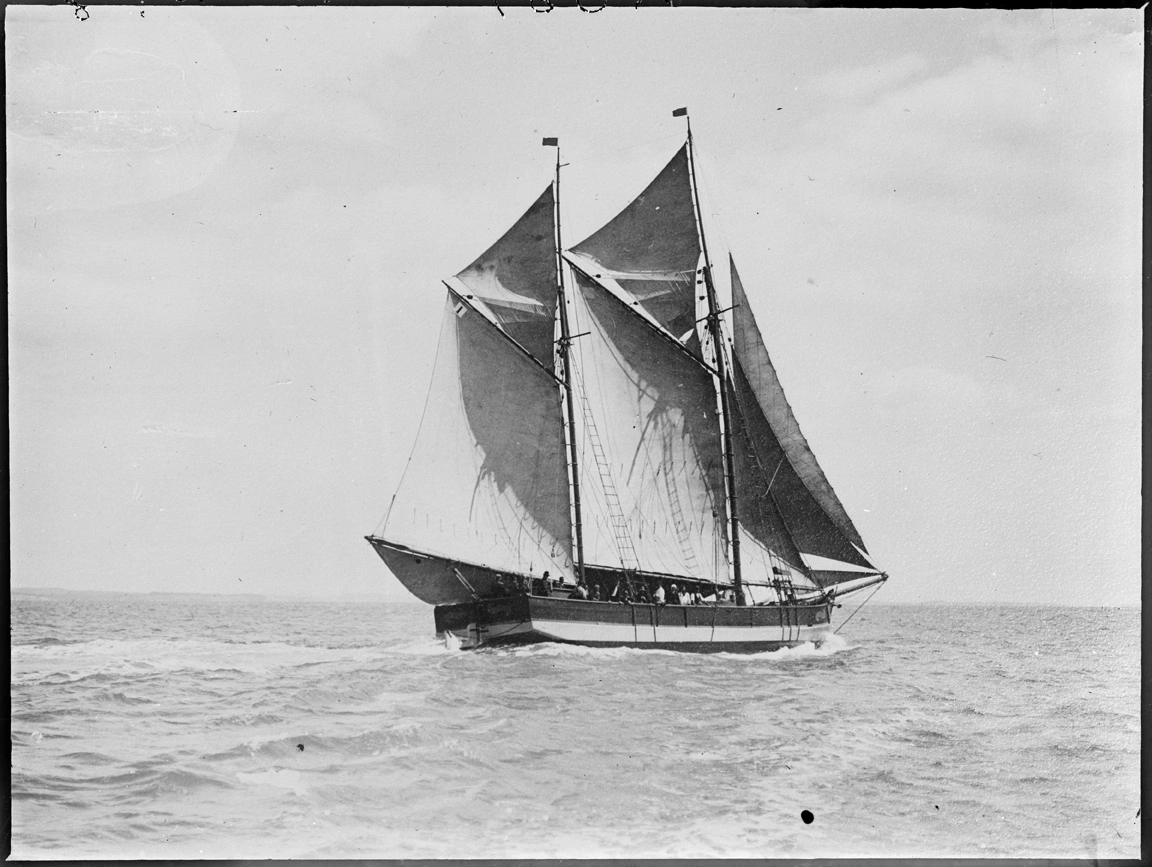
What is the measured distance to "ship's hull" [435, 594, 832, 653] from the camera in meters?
4.20

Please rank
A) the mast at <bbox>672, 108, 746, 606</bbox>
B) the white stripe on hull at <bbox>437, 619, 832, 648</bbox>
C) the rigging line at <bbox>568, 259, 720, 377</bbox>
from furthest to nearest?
the rigging line at <bbox>568, 259, 720, 377</bbox> → the white stripe on hull at <bbox>437, 619, 832, 648</bbox> → the mast at <bbox>672, 108, 746, 606</bbox>

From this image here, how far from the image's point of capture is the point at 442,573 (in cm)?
410

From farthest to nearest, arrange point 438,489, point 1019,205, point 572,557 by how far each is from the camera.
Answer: point 572,557
point 438,489
point 1019,205

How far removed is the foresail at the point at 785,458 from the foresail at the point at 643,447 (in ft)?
1.03

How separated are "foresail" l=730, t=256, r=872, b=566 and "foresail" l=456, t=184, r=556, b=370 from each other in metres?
0.82

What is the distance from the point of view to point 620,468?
4309 millimetres

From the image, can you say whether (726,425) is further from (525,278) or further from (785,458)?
(525,278)

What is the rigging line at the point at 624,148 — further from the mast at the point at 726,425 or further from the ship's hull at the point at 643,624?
the ship's hull at the point at 643,624

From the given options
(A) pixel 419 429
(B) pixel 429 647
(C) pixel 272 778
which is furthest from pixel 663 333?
(C) pixel 272 778

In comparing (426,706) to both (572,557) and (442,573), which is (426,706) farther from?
(572,557)

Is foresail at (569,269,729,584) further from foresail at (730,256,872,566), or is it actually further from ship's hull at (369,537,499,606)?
ship's hull at (369,537,499,606)

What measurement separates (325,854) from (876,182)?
3311mm

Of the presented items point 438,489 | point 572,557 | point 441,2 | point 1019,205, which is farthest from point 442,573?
point 1019,205

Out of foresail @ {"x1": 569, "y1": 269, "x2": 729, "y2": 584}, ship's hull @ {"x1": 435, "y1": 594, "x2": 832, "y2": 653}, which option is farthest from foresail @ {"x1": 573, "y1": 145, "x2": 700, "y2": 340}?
ship's hull @ {"x1": 435, "y1": 594, "x2": 832, "y2": 653}
